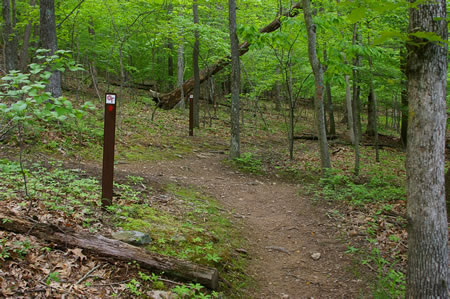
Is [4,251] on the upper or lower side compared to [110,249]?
upper

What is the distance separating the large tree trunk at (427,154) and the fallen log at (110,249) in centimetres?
200

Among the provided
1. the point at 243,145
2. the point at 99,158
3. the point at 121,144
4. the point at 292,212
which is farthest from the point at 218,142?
the point at 292,212

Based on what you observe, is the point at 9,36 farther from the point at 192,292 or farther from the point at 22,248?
the point at 192,292

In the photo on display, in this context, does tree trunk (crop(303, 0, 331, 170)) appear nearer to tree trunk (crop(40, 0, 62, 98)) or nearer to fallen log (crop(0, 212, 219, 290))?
fallen log (crop(0, 212, 219, 290))

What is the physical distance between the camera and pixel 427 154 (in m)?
2.62

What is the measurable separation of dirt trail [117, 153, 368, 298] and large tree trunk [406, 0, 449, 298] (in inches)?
49.5

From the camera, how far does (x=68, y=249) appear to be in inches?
125

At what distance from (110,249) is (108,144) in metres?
1.50

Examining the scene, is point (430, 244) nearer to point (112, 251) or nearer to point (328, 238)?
point (328, 238)


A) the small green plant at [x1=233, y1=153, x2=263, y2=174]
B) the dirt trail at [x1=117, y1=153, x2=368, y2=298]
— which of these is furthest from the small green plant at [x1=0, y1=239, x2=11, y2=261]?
the small green plant at [x1=233, y1=153, x2=263, y2=174]

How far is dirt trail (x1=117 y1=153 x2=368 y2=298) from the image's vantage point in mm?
4084

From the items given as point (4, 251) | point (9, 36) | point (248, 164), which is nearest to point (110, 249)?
point (4, 251)

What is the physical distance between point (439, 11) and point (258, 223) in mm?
4360

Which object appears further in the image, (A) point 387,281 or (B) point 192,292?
(A) point 387,281
